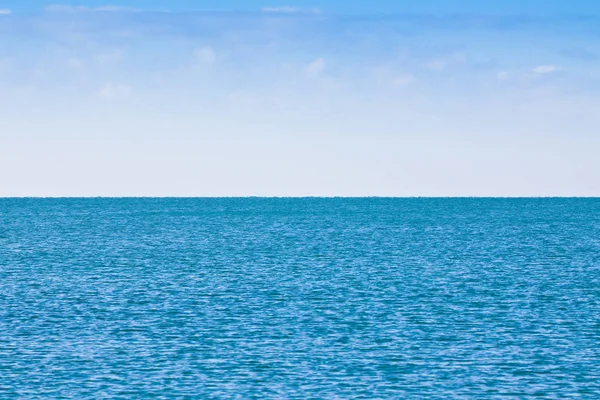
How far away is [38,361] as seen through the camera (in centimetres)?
4231

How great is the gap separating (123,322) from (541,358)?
22.9 meters

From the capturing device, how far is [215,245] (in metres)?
122

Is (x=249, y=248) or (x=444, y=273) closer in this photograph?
(x=444, y=273)

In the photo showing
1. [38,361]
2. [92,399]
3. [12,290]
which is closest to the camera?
[92,399]

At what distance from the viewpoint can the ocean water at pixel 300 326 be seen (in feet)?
128

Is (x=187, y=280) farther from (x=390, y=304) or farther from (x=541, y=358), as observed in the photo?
(x=541, y=358)

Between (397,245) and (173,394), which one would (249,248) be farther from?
(173,394)

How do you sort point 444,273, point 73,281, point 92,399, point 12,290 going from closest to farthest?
point 92,399 < point 12,290 < point 73,281 < point 444,273

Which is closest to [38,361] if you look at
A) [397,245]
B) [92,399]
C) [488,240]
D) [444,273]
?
[92,399]

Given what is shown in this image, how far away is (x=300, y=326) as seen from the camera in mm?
51750

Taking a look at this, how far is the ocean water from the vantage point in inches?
1531

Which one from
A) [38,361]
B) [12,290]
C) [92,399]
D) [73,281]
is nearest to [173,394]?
[92,399]

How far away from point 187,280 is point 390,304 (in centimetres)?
2110

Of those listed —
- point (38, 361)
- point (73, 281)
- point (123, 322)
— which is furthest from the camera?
point (73, 281)
